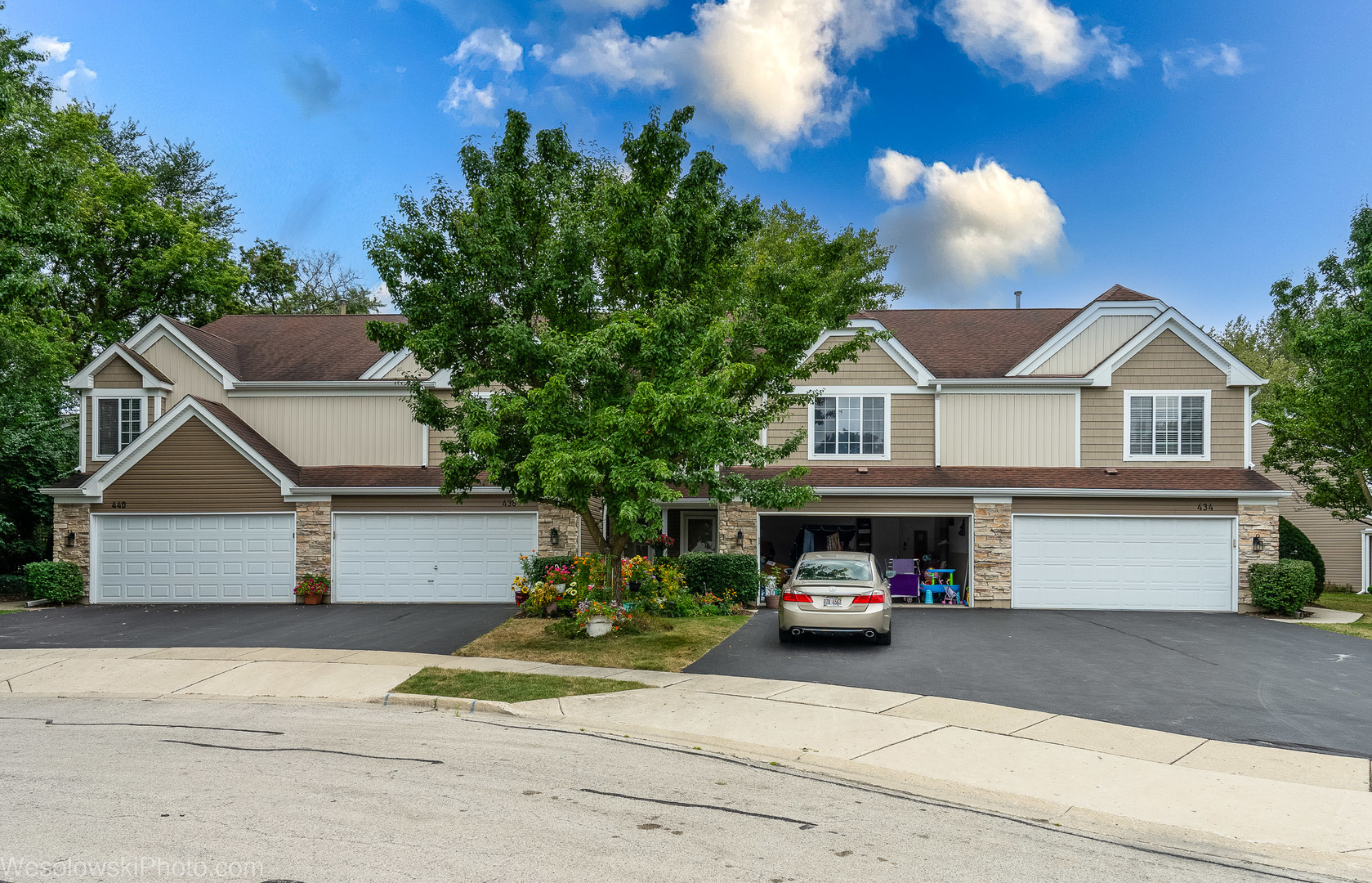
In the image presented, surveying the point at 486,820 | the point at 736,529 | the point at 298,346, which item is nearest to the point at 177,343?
the point at 298,346

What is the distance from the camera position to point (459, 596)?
67.5 ft

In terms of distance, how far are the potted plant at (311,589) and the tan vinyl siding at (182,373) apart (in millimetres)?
6281

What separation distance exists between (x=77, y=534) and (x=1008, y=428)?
23.2 meters

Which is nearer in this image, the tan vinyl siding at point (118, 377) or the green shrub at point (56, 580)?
the green shrub at point (56, 580)

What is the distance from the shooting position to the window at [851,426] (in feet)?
69.7

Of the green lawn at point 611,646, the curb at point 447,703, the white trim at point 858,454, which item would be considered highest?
the white trim at point 858,454

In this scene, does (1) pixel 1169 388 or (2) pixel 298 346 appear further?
(2) pixel 298 346

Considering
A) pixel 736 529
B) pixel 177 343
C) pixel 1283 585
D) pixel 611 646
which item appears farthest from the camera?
pixel 177 343

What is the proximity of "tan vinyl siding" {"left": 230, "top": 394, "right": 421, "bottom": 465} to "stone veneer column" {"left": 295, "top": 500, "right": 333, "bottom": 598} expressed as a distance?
2.00m

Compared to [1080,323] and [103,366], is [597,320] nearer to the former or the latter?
[1080,323]

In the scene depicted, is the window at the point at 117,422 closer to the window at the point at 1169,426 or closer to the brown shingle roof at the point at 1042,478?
the brown shingle roof at the point at 1042,478

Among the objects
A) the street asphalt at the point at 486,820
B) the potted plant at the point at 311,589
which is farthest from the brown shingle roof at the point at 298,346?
the street asphalt at the point at 486,820

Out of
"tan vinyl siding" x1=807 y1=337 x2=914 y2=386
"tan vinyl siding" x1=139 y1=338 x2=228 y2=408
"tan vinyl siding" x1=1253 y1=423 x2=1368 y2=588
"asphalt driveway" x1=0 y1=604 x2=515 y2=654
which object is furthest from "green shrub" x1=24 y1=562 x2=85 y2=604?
"tan vinyl siding" x1=1253 y1=423 x2=1368 y2=588

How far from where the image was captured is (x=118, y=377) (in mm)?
22344
